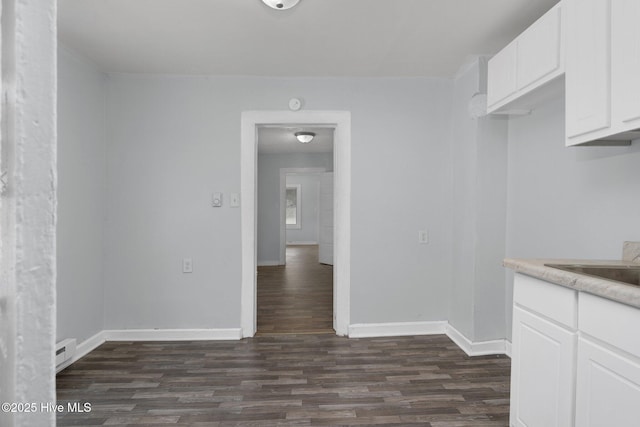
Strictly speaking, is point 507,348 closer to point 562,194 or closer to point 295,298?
point 562,194

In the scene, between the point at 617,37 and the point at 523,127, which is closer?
the point at 617,37

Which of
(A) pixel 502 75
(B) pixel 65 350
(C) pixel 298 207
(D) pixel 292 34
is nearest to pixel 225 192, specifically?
(D) pixel 292 34

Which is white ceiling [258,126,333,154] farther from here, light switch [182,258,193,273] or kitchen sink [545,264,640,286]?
kitchen sink [545,264,640,286]

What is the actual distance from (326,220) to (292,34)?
17.6ft

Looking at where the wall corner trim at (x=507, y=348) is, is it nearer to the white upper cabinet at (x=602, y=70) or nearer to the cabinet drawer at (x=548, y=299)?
the cabinet drawer at (x=548, y=299)

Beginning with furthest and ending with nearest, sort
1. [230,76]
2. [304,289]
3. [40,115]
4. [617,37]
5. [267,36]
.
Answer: [304,289], [230,76], [267,36], [617,37], [40,115]

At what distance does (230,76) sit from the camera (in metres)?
3.31

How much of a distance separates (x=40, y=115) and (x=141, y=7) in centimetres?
206

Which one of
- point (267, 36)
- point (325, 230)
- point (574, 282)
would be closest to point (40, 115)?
point (574, 282)

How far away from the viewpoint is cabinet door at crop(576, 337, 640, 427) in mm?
1150

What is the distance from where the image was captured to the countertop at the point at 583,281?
1168 mm

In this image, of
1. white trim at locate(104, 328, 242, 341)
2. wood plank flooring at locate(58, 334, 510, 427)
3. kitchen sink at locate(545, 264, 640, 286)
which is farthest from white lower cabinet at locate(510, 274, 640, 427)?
white trim at locate(104, 328, 242, 341)

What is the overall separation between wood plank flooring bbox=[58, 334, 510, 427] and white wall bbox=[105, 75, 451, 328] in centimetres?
37

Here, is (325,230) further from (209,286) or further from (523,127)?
(523,127)
